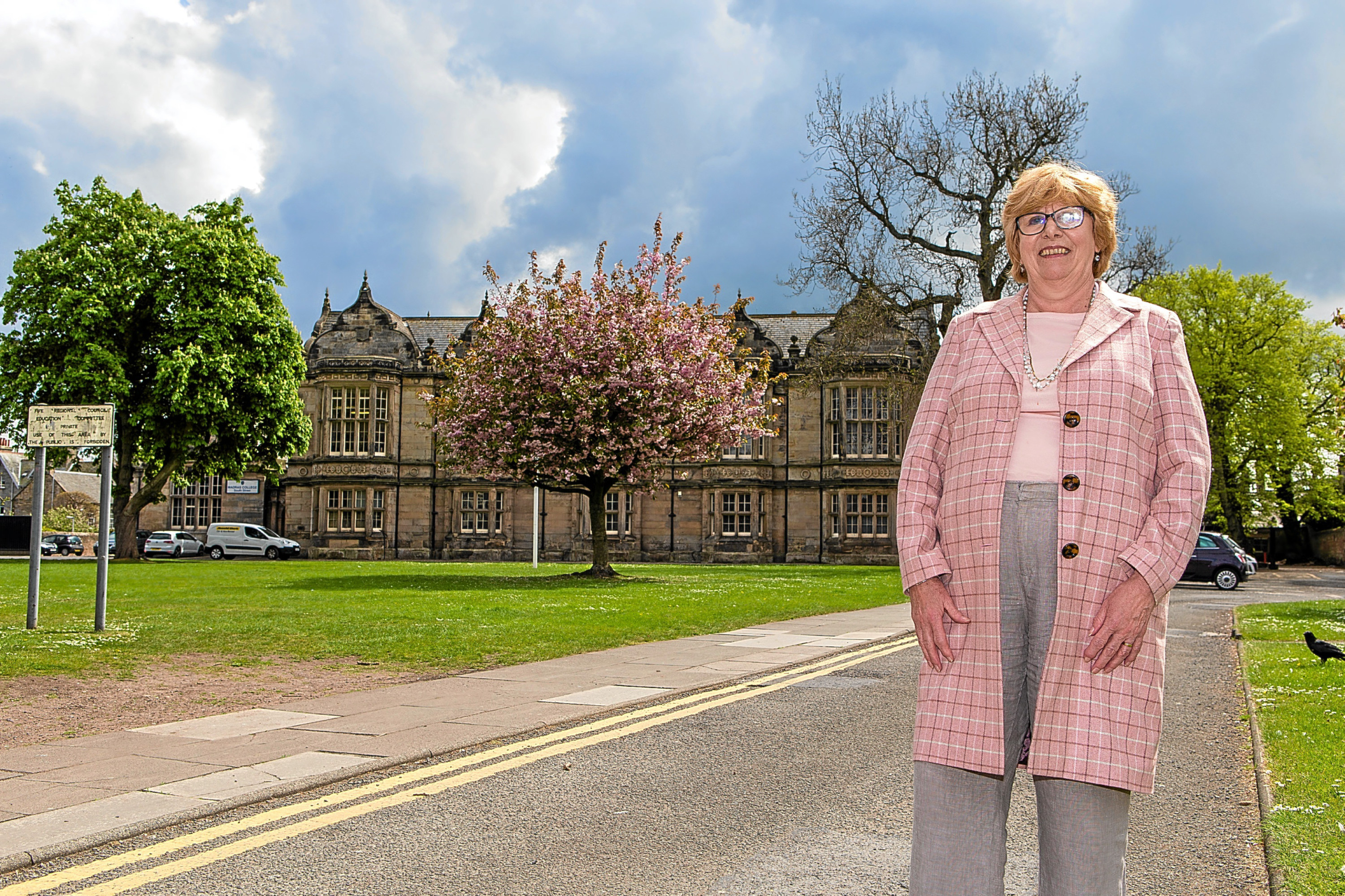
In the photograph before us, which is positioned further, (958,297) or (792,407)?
(792,407)

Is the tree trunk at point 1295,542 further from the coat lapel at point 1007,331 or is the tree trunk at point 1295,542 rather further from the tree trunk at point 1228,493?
the coat lapel at point 1007,331

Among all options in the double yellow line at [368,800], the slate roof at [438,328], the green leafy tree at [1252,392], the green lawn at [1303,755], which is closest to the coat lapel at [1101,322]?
the green lawn at [1303,755]

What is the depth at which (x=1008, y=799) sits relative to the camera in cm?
289

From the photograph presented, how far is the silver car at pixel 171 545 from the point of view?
177ft

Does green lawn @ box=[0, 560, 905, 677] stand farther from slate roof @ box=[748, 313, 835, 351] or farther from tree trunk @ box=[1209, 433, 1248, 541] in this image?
slate roof @ box=[748, 313, 835, 351]

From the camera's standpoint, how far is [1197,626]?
1736 cm

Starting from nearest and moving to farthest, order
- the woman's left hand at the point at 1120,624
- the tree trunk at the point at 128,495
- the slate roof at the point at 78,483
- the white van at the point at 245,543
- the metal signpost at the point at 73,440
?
the woman's left hand at the point at 1120,624
the metal signpost at the point at 73,440
the tree trunk at the point at 128,495
the white van at the point at 245,543
the slate roof at the point at 78,483

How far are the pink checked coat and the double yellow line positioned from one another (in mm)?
3257

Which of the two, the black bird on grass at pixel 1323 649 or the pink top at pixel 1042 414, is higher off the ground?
the pink top at pixel 1042 414

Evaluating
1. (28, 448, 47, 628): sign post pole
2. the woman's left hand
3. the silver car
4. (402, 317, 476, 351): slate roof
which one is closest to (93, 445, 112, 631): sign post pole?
(28, 448, 47, 628): sign post pole

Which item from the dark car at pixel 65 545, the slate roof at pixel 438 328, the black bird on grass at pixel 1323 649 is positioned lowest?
the dark car at pixel 65 545

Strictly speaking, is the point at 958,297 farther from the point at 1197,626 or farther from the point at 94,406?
the point at 94,406

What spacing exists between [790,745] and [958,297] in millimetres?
30664

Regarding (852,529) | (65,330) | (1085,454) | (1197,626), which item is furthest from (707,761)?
(852,529)
